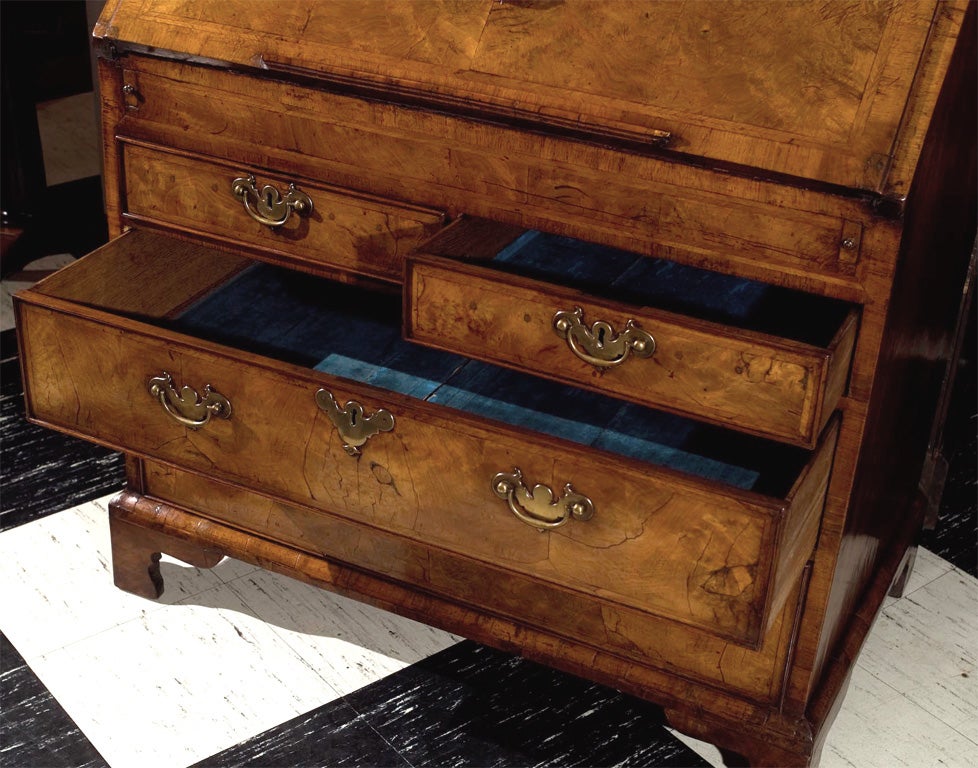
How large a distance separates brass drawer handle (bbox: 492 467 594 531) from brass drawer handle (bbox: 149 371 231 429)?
34 cm

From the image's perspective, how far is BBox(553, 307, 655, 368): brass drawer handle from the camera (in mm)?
1396

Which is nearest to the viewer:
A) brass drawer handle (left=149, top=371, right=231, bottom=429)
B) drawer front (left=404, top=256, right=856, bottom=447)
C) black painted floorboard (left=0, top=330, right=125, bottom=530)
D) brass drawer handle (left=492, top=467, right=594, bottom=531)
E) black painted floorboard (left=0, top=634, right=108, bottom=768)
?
drawer front (left=404, top=256, right=856, bottom=447)

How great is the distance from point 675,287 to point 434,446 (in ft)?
1.35

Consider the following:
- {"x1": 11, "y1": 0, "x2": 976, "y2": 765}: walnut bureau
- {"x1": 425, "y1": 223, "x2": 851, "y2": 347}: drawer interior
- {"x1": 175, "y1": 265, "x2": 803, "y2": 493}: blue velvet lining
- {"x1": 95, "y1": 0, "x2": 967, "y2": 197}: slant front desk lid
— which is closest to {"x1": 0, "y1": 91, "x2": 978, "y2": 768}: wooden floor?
{"x1": 11, "y1": 0, "x2": 976, "y2": 765}: walnut bureau

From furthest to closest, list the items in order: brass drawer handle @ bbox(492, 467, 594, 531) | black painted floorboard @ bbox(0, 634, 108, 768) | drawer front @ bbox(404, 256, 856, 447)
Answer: black painted floorboard @ bbox(0, 634, 108, 768) < brass drawer handle @ bbox(492, 467, 594, 531) < drawer front @ bbox(404, 256, 856, 447)

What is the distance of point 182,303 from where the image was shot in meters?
1.91

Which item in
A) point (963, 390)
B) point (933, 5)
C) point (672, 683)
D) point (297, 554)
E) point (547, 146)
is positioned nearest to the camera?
point (933, 5)

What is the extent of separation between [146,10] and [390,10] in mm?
300

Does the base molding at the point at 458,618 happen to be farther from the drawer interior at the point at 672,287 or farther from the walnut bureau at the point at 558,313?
the drawer interior at the point at 672,287

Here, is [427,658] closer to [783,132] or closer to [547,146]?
[547,146]

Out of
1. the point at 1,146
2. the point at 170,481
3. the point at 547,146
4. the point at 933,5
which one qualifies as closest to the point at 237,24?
the point at 547,146

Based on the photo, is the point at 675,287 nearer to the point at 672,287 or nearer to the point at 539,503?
the point at 672,287

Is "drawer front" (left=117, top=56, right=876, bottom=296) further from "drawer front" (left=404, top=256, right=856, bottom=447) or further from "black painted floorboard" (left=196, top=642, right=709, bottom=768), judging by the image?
"black painted floorboard" (left=196, top=642, right=709, bottom=768)

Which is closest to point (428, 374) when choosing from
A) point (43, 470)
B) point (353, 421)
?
point (353, 421)
